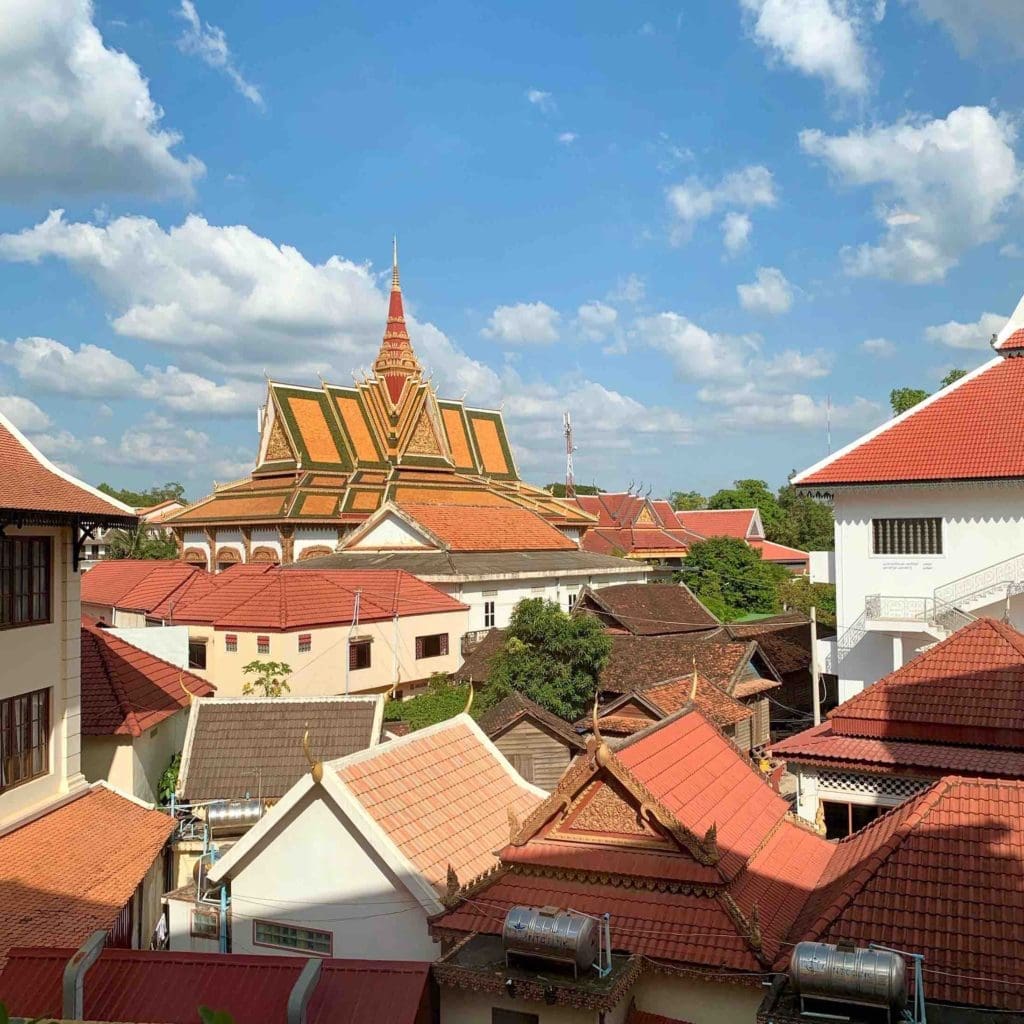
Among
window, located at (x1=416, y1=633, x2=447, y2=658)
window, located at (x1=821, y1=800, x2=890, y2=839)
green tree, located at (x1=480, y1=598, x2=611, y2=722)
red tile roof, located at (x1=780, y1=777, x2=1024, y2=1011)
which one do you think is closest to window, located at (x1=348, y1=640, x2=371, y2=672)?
window, located at (x1=416, y1=633, x2=447, y2=658)

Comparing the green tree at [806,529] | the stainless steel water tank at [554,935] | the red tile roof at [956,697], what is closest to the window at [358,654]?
the red tile roof at [956,697]

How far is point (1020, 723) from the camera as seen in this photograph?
11453 mm

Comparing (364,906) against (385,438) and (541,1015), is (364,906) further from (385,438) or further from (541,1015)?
(385,438)

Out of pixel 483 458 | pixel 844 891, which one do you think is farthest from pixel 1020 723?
pixel 483 458

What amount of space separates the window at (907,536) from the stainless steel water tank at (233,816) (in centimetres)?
1338

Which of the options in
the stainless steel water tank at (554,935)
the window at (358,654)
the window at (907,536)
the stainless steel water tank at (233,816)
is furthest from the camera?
the window at (358,654)

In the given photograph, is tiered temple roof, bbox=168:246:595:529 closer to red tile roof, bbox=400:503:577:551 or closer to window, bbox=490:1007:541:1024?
red tile roof, bbox=400:503:577:551

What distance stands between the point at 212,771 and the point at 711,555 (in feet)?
104

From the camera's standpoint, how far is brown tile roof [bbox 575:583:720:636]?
28.3 m

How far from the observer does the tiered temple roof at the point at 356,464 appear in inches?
1674

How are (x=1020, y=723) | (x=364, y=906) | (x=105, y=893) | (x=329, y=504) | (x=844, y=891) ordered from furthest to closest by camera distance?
(x=329, y=504)
(x=1020, y=723)
(x=105, y=893)
(x=364, y=906)
(x=844, y=891)

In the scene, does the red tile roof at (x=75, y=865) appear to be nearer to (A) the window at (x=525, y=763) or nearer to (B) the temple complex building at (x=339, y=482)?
(A) the window at (x=525, y=763)

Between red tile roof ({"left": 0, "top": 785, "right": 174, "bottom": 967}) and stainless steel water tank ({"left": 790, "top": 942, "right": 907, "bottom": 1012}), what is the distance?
673cm

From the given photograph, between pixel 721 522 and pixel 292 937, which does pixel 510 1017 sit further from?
pixel 721 522
